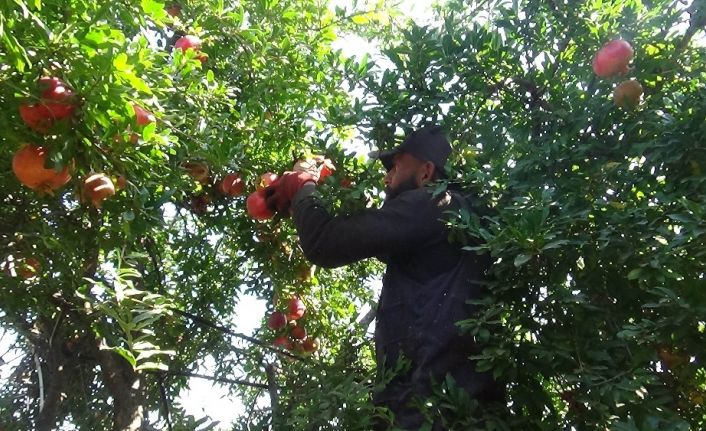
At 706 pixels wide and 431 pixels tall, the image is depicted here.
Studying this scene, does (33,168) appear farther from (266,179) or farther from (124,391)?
(124,391)

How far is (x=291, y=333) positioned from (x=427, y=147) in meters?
1.24

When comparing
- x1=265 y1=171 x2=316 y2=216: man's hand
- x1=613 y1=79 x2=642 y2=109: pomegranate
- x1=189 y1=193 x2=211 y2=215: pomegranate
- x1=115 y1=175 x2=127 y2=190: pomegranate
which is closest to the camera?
x1=115 y1=175 x2=127 y2=190: pomegranate

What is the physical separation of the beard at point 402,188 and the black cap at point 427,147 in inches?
3.5

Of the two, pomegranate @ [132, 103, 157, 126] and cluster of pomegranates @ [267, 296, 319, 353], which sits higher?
cluster of pomegranates @ [267, 296, 319, 353]

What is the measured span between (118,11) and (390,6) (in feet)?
5.57

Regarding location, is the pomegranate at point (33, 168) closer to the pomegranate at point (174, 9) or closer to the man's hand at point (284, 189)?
the man's hand at point (284, 189)

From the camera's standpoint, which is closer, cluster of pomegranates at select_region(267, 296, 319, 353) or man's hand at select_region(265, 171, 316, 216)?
man's hand at select_region(265, 171, 316, 216)

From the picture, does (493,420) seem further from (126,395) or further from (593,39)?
(126,395)

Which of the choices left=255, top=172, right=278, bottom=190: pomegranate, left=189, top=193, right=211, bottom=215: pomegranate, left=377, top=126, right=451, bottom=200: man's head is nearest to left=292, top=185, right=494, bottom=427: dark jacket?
left=377, top=126, right=451, bottom=200: man's head

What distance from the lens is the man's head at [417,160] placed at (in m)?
2.16

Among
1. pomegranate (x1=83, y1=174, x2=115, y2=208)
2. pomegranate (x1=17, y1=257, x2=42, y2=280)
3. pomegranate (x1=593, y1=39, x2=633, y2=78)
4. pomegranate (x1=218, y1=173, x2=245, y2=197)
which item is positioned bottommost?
pomegranate (x1=593, y1=39, x2=633, y2=78)

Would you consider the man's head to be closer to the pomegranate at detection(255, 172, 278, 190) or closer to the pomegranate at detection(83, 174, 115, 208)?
the pomegranate at detection(255, 172, 278, 190)

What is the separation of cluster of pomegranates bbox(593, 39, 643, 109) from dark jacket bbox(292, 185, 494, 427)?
515 mm

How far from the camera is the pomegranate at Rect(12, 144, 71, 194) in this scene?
5.28ft
